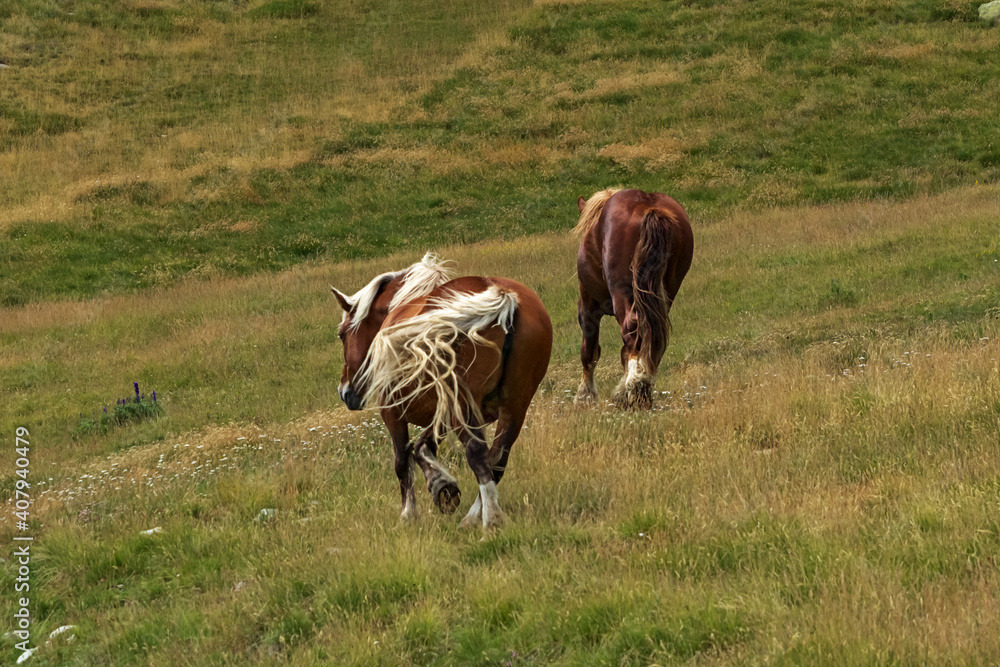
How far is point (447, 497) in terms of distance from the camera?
628cm

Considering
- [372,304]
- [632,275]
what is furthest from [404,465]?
[632,275]

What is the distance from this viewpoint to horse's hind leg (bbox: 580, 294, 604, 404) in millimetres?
10475

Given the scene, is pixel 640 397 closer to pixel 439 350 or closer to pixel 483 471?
pixel 483 471

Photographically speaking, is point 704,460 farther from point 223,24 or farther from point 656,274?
point 223,24

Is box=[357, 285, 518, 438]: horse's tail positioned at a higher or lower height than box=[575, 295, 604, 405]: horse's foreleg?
higher

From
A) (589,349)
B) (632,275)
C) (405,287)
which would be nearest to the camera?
(405,287)

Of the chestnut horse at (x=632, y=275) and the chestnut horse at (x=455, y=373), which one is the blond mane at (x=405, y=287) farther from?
the chestnut horse at (x=632, y=275)

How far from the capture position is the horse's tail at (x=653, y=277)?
360 inches

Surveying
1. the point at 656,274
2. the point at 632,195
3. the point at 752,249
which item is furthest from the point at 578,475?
the point at 752,249

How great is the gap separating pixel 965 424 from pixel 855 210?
50.6ft

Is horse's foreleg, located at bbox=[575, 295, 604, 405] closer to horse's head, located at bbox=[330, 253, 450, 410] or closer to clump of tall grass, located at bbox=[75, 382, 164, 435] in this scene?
horse's head, located at bbox=[330, 253, 450, 410]

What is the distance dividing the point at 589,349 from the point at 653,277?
1.50 m

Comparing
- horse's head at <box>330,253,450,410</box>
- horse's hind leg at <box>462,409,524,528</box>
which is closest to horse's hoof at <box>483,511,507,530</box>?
horse's hind leg at <box>462,409,524,528</box>

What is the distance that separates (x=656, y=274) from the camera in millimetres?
9367
